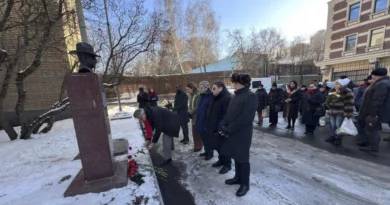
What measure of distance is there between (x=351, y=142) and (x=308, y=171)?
238 centimetres

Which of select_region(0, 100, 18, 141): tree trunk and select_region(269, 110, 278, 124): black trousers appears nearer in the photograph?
select_region(0, 100, 18, 141): tree trunk

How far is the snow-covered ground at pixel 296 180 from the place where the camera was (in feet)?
8.65

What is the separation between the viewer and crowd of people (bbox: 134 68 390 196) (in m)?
2.66

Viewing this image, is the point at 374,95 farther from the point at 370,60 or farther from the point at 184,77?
the point at 184,77

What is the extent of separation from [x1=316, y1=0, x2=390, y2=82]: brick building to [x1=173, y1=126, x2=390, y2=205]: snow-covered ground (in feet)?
43.5

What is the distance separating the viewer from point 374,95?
385cm

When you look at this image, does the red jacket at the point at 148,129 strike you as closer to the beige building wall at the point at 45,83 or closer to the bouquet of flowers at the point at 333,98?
the bouquet of flowers at the point at 333,98

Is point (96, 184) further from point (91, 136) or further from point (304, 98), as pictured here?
point (304, 98)

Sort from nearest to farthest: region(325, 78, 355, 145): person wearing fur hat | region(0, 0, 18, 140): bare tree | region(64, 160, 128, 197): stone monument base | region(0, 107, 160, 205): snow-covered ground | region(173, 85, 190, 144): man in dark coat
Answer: region(0, 107, 160, 205): snow-covered ground
region(64, 160, 128, 197): stone monument base
region(325, 78, 355, 145): person wearing fur hat
region(173, 85, 190, 144): man in dark coat
region(0, 0, 18, 140): bare tree

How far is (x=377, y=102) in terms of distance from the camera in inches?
149

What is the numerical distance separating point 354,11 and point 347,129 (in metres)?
19.7

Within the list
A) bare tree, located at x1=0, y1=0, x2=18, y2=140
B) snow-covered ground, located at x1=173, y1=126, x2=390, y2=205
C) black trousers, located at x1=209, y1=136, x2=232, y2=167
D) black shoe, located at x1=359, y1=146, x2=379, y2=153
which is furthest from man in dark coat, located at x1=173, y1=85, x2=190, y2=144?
bare tree, located at x1=0, y1=0, x2=18, y2=140

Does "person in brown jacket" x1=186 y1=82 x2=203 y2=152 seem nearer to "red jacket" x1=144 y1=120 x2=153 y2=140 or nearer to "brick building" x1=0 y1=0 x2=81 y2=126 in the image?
"red jacket" x1=144 y1=120 x2=153 y2=140

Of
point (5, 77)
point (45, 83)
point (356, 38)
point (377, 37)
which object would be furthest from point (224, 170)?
point (356, 38)
